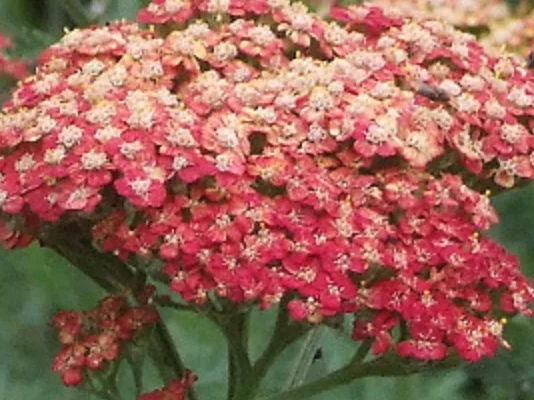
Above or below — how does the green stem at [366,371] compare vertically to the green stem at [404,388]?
above

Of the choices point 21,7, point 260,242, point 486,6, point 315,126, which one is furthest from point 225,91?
point 21,7

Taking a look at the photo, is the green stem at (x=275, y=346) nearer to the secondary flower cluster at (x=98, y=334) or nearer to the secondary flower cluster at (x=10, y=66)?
the secondary flower cluster at (x=98, y=334)

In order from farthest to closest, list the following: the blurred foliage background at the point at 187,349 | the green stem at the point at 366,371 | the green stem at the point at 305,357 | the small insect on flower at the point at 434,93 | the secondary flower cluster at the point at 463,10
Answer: the secondary flower cluster at the point at 463,10 → the blurred foliage background at the point at 187,349 → the green stem at the point at 305,357 → the small insect on flower at the point at 434,93 → the green stem at the point at 366,371

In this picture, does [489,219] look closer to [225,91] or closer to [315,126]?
[315,126]

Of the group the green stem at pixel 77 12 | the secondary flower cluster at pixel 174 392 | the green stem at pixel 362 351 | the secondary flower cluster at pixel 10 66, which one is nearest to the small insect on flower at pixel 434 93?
the green stem at pixel 362 351

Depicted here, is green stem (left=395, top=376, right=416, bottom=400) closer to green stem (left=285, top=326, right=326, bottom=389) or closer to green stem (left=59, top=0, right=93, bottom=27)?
green stem (left=285, top=326, right=326, bottom=389)
